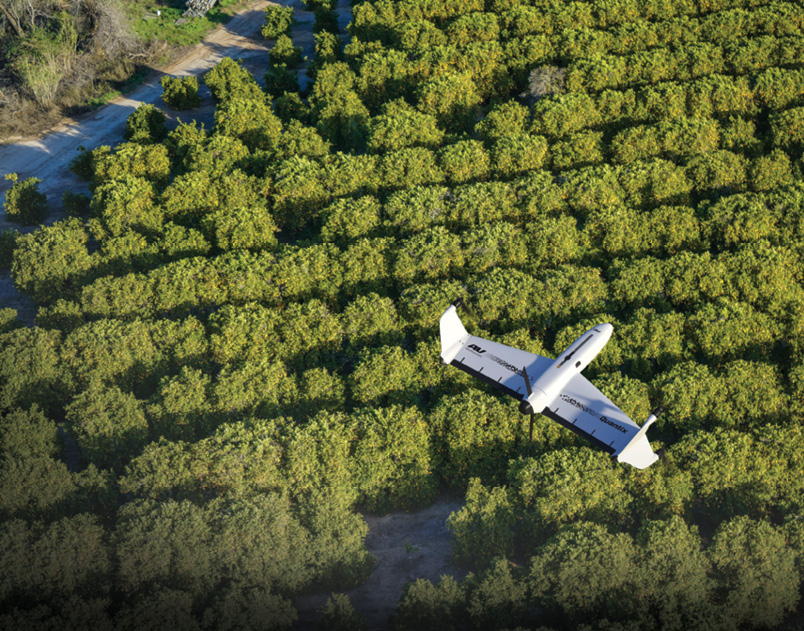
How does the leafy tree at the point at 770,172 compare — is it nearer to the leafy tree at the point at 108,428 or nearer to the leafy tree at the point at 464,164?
the leafy tree at the point at 464,164

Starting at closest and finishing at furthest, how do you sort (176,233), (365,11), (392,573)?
(392,573)
(176,233)
(365,11)

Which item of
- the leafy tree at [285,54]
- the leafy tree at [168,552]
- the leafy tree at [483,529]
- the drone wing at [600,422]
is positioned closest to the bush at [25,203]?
the leafy tree at [285,54]

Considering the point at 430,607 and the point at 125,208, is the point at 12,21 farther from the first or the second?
the point at 430,607

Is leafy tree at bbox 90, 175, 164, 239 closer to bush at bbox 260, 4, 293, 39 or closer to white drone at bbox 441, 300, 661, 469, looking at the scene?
Result: white drone at bbox 441, 300, 661, 469

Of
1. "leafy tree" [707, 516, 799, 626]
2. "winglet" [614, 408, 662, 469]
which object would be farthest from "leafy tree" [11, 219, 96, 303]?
"leafy tree" [707, 516, 799, 626]

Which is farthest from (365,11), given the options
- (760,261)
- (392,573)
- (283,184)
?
(392,573)

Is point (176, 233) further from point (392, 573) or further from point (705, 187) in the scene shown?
point (705, 187)

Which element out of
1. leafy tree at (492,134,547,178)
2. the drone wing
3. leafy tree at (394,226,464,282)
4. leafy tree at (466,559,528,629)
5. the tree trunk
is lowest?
leafy tree at (466,559,528,629)

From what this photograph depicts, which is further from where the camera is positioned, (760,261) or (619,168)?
(619,168)
